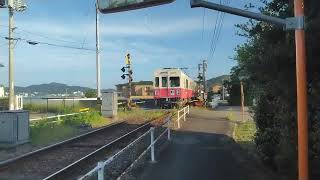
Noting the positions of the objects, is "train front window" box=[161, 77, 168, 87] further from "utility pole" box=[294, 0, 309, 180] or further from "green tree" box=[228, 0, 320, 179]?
"utility pole" box=[294, 0, 309, 180]

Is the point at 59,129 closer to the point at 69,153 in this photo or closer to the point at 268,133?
the point at 69,153

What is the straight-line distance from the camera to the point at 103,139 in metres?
25.9

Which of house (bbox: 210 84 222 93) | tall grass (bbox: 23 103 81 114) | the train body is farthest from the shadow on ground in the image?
house (bbox: 210 84 222 93)

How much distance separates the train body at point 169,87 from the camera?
176ft

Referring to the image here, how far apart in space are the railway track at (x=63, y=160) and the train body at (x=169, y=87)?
87.8 ft

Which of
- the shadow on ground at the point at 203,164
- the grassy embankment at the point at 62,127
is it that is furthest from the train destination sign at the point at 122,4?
the grassy embankment at the point at 62,127

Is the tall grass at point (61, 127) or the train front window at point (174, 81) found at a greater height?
the train front window at point (174, 81)

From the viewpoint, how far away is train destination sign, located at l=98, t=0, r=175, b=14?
7074 mm

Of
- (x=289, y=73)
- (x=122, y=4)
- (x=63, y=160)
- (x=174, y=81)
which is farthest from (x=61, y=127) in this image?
(x=174, y=81)

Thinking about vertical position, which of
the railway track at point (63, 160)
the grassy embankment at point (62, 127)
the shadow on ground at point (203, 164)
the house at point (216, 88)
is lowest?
the railway track at point (63, 160)

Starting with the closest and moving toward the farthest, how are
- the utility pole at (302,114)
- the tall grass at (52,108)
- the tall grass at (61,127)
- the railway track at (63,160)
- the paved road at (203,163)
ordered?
the utility pole at (302,114) → the paved road at (203,163) → the railway track at (63,160) → the tall grass at (61,127) → the tall grass at (52,108)

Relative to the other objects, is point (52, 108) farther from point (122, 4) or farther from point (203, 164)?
point (122, 4)

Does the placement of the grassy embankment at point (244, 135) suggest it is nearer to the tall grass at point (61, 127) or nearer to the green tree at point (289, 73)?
the tall grass at point (61, 127)

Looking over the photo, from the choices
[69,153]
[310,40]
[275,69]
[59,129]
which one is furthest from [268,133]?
[59,129]
